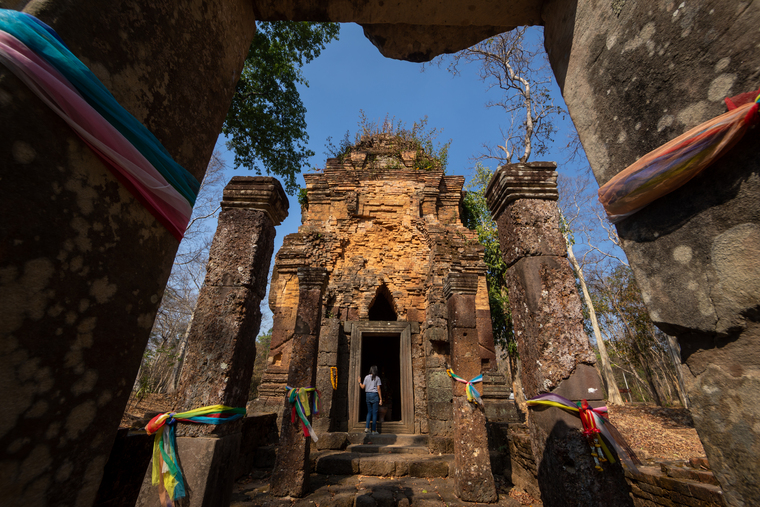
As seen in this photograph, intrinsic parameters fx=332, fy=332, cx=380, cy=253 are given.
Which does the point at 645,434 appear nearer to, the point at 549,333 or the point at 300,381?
the point at 549,333

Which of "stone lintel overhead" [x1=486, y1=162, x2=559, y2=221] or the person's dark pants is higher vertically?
"stone lintel overhead" [x1=486, y1=162, x2=559, y2=221]

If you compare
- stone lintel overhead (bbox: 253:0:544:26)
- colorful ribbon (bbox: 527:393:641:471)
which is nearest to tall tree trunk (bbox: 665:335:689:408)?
colorful ribbon (bbox: 527:393:641:471)

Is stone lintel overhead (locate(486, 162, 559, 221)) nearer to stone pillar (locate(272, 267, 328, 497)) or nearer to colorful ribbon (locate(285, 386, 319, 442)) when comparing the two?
stone pillar (locate(272, 267, 328, 497))

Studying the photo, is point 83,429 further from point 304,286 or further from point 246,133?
point 246,133

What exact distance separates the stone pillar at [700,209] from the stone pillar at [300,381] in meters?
4.95

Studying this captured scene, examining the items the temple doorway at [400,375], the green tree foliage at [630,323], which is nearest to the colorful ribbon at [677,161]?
the temple doorway at [400,375]

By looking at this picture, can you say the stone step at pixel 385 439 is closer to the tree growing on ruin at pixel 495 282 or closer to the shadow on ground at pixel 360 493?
the shadow on ground at pixel 360 493

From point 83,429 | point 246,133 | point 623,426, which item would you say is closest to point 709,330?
point 83,429

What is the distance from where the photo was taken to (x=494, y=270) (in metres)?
13.2

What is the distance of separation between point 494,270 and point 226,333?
1164 cm

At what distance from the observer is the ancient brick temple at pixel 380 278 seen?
8.49m

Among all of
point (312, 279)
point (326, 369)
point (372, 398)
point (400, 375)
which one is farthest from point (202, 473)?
point (400, 375)

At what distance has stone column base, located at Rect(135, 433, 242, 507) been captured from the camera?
2.56m

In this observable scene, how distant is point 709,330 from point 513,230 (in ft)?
7.43
